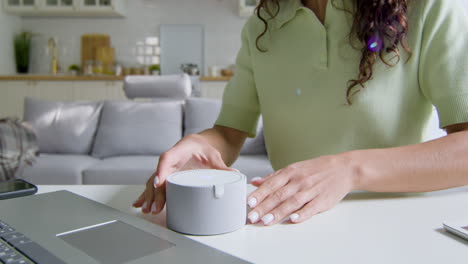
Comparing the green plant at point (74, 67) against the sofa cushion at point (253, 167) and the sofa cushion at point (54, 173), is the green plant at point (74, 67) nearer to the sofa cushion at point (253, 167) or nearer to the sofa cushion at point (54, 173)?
the sofa cushion at point (54, 173)

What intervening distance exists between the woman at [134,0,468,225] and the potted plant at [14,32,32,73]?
4.98 m

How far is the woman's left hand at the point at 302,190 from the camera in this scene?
49 centimetres

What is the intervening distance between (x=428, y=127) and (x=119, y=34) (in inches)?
191

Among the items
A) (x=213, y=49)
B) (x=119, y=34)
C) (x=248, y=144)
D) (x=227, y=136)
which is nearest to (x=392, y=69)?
(x=227, y=136)

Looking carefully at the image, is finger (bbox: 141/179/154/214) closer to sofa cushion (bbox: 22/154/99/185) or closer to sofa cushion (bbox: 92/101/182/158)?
sofa cushion (bbox: 22/154/99/185)

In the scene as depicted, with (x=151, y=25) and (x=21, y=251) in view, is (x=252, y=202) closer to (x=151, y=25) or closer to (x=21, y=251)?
(x=21, y=251)

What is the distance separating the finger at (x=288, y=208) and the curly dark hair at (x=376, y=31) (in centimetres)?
30

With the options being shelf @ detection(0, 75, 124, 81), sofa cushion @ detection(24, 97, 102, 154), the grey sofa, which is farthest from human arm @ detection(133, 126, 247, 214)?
shelf @ detection(0, 75, 124, 81)

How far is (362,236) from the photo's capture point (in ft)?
1.47

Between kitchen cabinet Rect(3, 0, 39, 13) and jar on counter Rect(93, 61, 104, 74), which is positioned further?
jar on counter Rect(93, 61, 104, 74)

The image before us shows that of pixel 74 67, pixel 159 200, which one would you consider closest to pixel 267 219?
pixel 159 200

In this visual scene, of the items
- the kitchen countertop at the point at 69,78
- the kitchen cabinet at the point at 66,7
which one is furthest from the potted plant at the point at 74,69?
the kitchen cabinet at the point at 66,7

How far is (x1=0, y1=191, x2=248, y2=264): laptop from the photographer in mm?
356

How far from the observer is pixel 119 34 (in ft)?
16.9
